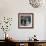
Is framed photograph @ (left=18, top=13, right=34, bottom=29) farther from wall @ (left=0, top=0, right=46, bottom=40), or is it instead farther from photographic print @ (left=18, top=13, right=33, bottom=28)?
wall @ (left=0, top=0, right=46, bottom=40)

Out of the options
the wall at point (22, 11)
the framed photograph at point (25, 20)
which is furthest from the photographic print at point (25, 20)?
the wall at point (22, 11)

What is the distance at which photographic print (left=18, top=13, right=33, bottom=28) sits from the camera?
14.7 ft

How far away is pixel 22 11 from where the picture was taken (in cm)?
451

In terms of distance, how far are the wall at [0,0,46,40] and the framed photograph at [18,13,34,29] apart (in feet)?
0.33

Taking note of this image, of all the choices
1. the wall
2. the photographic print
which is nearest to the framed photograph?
the photographic print

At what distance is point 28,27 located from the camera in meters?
4.49

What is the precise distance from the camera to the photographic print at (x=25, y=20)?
4492 mm

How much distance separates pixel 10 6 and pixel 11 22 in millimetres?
549

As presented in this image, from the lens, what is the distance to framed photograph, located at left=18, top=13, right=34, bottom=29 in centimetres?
449

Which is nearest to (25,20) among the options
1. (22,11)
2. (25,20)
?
(25,20)

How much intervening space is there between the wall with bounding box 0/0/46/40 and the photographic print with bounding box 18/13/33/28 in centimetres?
10

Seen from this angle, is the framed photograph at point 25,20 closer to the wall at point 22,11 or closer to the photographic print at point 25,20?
the photographic print at point 25,20

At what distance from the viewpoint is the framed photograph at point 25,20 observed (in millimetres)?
4492

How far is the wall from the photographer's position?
4.47 meters
